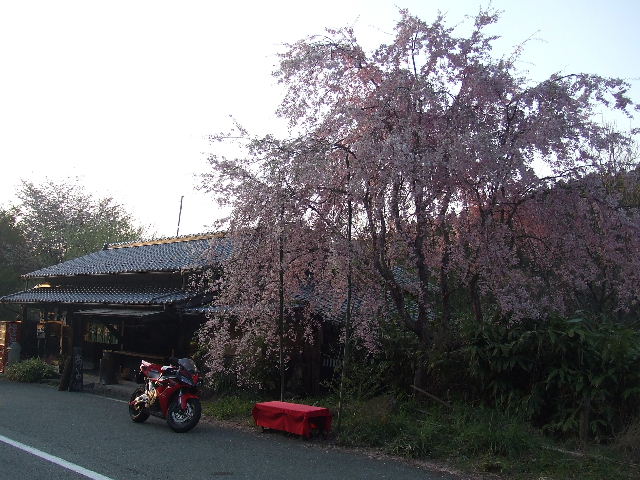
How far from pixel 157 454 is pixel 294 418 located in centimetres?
224

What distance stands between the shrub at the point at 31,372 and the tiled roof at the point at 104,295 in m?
2.13

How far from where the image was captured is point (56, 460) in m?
7.91

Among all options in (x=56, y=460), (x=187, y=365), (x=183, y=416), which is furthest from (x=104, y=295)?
(x=56, y=460)

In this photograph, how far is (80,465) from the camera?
25.2 feet

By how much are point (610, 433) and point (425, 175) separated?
4.49m

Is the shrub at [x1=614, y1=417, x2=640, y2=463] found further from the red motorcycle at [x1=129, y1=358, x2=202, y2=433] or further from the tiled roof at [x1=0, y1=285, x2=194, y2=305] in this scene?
the tiled roof at [x1=0, y1=285, x2=194, y2=305]

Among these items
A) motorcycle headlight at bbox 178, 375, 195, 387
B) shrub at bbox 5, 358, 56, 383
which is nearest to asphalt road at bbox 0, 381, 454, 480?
motorcycle headlight at bbox 178, 375, 195, 387

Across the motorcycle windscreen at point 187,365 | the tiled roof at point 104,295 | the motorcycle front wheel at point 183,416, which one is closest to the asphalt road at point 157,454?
the motorcycle front wheel at point 183,416

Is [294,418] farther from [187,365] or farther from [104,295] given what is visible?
[104,295]

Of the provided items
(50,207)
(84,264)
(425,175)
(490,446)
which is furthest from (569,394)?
(50,207)

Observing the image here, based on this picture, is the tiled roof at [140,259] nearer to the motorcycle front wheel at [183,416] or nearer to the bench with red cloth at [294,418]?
the motorcycle front wheel at [183,416]

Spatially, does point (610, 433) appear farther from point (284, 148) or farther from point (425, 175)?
point (284, 148)

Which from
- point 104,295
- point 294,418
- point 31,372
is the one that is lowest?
point 294,418

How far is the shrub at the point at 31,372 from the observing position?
60.6ft
